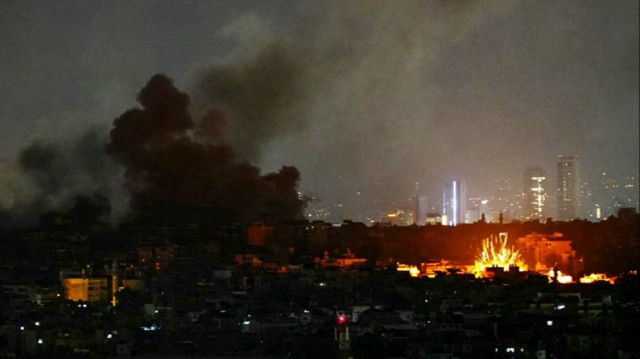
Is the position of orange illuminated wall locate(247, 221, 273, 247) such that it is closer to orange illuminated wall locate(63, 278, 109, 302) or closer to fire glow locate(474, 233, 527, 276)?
fire glow locate(474, 233, 527, 276)

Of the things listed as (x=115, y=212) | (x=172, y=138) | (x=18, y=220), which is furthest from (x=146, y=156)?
(x=18, y=220)

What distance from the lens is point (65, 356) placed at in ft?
26.9

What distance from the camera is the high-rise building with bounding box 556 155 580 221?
530 inches

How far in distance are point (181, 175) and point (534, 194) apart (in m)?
3.69

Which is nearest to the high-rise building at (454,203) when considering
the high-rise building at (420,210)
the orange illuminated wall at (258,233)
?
the high-rise building at (420,210)

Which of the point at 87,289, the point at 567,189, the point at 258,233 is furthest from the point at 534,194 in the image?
the point at 87,289

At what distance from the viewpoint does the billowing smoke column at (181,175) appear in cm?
1372

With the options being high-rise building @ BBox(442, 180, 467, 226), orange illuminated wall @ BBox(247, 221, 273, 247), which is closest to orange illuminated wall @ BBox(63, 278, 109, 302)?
orange illuminated wall @ BBox(247, 221, 273, 247)

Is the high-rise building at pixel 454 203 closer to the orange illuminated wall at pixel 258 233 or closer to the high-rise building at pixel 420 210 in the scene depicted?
the high-rise building at pixel 420 210

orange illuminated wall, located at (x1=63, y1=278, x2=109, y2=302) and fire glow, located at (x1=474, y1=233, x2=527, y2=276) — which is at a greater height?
fire glow, located at (x1=474, y1=233, x2=527, y2=276)

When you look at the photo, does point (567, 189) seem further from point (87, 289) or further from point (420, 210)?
point (87, 289)

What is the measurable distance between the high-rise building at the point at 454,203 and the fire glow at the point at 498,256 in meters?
0.38

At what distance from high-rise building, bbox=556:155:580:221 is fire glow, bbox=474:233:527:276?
31.7 inches

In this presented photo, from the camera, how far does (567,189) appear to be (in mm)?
14781
